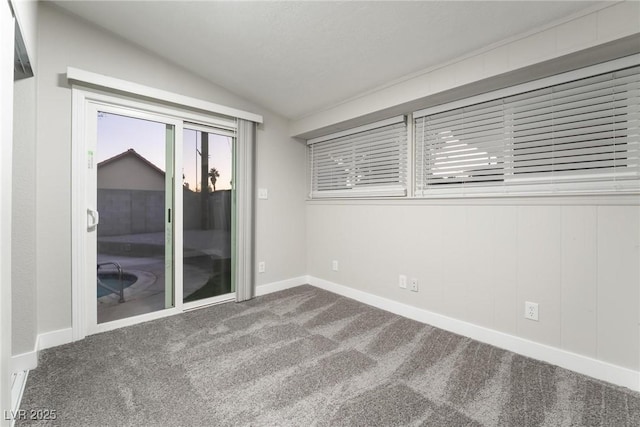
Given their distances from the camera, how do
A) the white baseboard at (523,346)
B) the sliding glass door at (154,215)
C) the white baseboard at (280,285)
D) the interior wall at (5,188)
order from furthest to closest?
the white baseboard at (280,285)
the sliding glass door at (154,215)
the white baseboard at (523,346)
the interior wall at (5,188)

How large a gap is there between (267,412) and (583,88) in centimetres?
279

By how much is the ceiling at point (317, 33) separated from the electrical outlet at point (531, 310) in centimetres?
188

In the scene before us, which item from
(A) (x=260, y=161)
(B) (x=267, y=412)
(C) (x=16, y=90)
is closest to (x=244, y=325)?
(B) (x=267, y=412)

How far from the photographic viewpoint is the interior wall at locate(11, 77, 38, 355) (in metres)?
1.83

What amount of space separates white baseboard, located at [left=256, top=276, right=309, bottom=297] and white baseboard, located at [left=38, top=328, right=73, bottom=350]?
170 cm

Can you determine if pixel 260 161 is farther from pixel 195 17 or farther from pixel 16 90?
pixel 16 90

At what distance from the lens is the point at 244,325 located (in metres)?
2.58

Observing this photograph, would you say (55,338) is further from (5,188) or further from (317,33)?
(317,33)

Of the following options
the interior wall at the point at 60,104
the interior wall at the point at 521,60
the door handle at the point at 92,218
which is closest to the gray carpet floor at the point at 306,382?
the interior wall at the point at 60,104

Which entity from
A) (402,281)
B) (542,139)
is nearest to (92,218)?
(402,281)

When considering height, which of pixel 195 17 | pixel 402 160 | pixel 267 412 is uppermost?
pixel 195 17

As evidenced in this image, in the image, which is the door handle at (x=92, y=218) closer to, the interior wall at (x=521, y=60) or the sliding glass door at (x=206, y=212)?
the sliding glass door at (x=206, y=212)

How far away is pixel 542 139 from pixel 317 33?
1.82 m

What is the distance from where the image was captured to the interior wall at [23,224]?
1831mm
